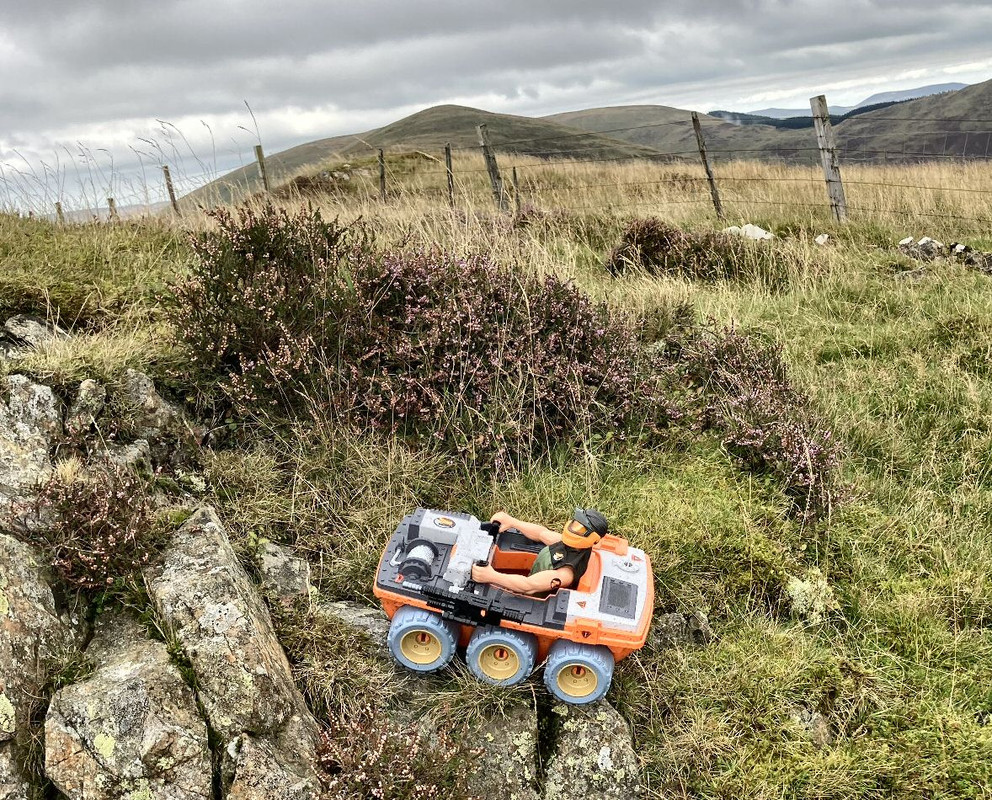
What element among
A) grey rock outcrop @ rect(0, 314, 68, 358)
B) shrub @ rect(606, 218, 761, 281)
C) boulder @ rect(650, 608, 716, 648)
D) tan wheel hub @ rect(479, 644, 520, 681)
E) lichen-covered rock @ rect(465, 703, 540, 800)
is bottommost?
lichen-covered rock @ rect(465, 703, 540, 800)

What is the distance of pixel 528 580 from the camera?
3193 millimetres

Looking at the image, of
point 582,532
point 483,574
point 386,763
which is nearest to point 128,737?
point 386,763

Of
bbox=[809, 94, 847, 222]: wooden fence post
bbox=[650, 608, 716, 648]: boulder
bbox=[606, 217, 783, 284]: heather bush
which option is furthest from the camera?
bbox=[809, 94, 847, 222]: wooden fence post

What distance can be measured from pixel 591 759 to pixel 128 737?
6.50 ft

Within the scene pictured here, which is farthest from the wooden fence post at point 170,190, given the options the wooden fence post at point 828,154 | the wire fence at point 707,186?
the wooden fence post at point 828,154

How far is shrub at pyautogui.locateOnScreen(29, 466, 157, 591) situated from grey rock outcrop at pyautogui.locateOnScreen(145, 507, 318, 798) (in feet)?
0.48

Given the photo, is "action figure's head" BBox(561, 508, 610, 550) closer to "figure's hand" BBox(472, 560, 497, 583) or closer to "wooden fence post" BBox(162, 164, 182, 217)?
"figure's hand" BBox(472, 560, 497, 583)

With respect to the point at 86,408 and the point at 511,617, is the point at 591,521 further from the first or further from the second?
the point at 86,408

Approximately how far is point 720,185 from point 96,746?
1669cm

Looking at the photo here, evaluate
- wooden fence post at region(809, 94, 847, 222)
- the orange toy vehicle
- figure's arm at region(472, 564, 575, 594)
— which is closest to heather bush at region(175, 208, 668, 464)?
the orange toy vehicle

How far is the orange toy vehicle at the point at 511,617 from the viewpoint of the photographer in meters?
3.14

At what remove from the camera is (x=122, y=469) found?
12.2 ft

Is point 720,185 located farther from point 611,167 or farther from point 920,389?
point 920,389

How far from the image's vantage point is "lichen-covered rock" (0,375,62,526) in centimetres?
333
